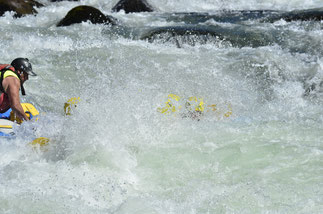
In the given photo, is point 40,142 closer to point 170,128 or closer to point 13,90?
point 13,90

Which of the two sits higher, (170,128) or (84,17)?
(84,17)

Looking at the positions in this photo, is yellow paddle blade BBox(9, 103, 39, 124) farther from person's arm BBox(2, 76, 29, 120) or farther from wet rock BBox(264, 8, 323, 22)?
wet rock BBox(264, 8, 323, 22)

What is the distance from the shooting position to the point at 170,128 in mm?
5691

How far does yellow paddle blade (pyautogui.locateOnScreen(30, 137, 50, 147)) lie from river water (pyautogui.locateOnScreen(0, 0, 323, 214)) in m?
0.07

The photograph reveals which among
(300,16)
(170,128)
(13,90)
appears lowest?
(170,128)

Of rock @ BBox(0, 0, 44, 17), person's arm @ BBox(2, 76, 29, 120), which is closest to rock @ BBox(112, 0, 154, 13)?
rock @ BBox(0, 0, 44, 17)

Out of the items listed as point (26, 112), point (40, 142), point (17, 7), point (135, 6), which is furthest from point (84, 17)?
point (40, 142)

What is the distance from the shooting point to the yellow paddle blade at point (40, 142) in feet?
15.9

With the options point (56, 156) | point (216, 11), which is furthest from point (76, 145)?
point (216, 11)

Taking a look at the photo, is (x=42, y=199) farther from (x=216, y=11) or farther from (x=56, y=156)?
(x=216, y=11)

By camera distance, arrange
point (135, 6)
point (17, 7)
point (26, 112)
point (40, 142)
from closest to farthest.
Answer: point (40, 142), point (26, 112), point (17, 7), point (135, 6)

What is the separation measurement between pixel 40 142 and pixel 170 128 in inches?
64.5

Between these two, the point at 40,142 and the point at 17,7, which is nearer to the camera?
the point at 40,142

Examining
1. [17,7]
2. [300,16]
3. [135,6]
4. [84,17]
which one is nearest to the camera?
[300,16]
